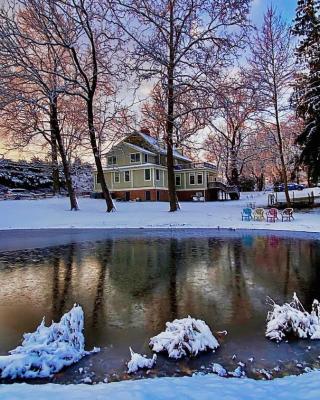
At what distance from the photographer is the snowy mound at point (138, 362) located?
179 inches

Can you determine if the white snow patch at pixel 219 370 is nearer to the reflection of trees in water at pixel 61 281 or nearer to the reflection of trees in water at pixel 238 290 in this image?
the reflection of trees in water at pixel 238 290

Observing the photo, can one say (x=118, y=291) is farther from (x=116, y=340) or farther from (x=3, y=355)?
(x=3, y=355)

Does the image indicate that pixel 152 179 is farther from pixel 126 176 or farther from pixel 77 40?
pixel 77 40

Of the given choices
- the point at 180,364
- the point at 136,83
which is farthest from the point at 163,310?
the point at 136,83

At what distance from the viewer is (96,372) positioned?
4.48 metres

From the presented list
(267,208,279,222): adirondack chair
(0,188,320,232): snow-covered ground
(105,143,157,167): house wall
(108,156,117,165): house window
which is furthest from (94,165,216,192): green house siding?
(267,208,279,222): adirondack chair

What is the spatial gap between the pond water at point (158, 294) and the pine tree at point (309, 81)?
1111cm

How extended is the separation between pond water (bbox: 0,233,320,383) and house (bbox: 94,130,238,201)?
95.6ft

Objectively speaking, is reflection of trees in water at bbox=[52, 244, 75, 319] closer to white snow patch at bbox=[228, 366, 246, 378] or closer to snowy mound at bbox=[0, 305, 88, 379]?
snowy mound at bbox=[0, 305, 88, 379]

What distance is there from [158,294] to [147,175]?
36.0 metres

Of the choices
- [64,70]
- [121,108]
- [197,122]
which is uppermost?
[64,70]

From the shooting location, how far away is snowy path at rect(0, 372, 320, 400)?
3.70 m

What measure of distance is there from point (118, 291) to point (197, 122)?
17.3 m

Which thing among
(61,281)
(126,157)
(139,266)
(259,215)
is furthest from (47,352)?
(126,157)
